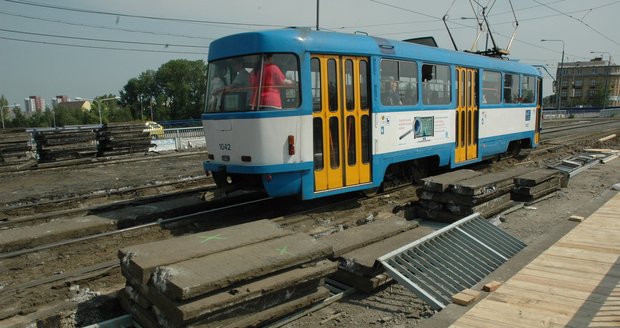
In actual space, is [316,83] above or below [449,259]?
above

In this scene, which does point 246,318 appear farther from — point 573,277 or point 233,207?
point 233,207

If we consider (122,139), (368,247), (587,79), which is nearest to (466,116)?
(368,247)

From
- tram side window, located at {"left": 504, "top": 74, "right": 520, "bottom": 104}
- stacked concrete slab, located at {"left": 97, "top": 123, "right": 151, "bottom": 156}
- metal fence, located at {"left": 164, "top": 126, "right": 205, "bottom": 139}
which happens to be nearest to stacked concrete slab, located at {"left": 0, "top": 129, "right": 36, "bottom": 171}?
stacked concrete slab, located at {"left": 97, "top": 123, "right": 151, "bottom": 156}

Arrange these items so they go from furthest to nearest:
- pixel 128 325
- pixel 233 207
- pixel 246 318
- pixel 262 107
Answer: pixel 233 207, pixel 262 107, pixel 128 325, pixel 246 318

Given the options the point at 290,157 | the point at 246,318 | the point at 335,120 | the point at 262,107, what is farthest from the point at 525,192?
the point at 246,318

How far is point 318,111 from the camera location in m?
7.57

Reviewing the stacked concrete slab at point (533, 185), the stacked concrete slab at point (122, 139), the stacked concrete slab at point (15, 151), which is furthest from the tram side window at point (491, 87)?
the stacked concrete slab at point (15, 151)

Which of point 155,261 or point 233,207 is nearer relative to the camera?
point 155,261

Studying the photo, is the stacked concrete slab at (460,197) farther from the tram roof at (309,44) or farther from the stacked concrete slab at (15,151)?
the stacked concrete slab at (15,151)

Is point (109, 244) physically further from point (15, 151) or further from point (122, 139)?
point (15, 151)

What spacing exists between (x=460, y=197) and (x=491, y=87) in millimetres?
6269

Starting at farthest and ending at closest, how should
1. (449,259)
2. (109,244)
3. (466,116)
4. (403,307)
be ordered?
(466,116)
(109,244)
(449,259)
(403,307)

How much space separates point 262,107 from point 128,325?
3864 mm

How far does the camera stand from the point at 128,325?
430 cm
